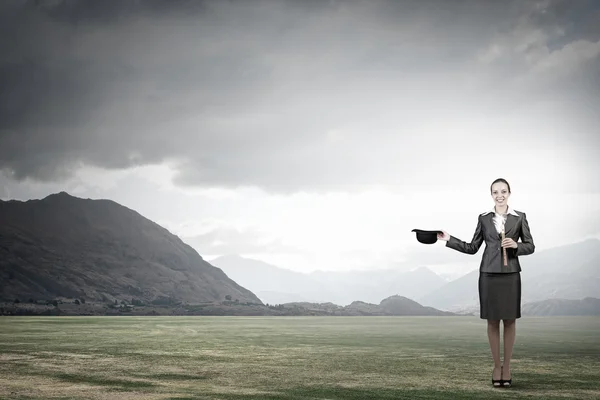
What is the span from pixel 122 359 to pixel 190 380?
5.38 meters

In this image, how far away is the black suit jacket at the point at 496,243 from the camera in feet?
36.1

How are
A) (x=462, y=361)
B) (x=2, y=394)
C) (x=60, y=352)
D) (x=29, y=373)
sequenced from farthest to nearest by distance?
(x=60, y=352) → (x=462, y=361) → (x=29, y=373) → (x=2, y=394)

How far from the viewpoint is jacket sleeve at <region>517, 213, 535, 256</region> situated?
11.0 m

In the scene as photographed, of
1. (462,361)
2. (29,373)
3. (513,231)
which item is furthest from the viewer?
(462,361)

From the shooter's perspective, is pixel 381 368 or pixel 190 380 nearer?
pixel 190 380

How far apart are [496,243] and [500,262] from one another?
353 mm

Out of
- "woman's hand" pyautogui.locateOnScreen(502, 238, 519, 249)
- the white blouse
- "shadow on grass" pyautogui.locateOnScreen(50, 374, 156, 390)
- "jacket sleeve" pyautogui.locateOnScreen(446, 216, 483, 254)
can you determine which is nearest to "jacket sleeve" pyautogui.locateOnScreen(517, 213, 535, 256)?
the white blouse

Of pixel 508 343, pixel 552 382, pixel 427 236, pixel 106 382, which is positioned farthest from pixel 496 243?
pixel 106 382

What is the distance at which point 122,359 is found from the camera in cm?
1681

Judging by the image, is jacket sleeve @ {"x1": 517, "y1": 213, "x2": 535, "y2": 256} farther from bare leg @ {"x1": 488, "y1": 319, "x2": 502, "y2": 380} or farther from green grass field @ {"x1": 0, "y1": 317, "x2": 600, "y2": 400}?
green grass field @ {"x1": 0, "y1": 317, "x2": 600, "y2": 400}

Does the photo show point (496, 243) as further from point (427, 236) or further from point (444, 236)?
point (427, 236)

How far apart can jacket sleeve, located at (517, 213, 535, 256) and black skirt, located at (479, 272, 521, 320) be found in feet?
1.47

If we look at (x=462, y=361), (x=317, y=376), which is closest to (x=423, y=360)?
(x=462, y=361)

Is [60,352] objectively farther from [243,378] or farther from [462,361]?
[462,361]
